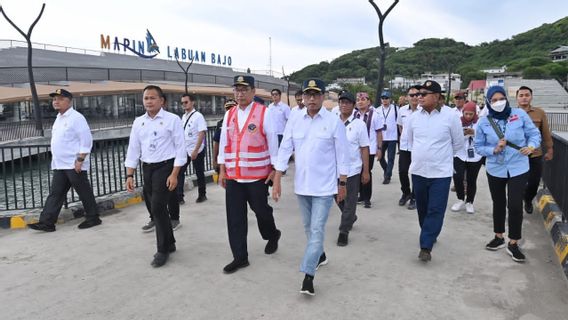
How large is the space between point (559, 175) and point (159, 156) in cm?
523

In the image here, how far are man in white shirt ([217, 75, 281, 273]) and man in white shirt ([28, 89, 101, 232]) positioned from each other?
8.20ft

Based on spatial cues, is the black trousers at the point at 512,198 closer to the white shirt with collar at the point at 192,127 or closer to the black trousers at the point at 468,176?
the black trousers at the point at 468,176

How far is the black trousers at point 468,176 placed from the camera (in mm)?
6457

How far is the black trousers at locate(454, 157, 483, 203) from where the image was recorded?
6.46 m

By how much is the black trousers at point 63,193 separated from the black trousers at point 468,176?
17.5 ft

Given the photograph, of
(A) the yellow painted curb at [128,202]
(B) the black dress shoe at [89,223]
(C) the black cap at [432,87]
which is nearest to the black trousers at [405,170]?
(C) the black cap at [432,87]

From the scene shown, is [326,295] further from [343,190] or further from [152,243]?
[152,243]

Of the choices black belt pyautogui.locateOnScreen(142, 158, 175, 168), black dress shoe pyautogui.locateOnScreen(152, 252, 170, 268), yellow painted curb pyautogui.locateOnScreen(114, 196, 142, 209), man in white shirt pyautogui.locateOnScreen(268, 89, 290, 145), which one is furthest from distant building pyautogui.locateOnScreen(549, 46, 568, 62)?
black dress shoe pyautogui.locateOnScreen(152, 252, 170, 268)

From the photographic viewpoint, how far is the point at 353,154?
5.48 m

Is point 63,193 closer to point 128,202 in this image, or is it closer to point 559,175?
point 128,202

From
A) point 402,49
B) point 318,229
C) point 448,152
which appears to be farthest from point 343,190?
point 402,49

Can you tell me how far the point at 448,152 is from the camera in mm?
4527

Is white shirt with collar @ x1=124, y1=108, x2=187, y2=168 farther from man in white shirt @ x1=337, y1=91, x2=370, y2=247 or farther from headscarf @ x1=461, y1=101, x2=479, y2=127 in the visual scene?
headscarf @ x1=461, y1=101, x2=479, y2=127

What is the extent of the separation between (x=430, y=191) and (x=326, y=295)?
1731 mm
